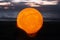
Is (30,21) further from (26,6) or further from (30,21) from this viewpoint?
(26,6)

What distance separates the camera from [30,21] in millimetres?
649

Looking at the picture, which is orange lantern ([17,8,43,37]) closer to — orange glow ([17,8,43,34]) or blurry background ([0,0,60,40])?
orange glow ([17,8,43,34])

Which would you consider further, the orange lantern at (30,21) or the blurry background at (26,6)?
the blurry background at (26,6)

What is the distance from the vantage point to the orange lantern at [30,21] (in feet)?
2.04

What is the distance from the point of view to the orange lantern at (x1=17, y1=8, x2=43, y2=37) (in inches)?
24.5

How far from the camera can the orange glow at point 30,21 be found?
0.62m

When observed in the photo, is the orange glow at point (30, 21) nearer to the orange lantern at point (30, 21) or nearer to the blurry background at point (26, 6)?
the orange lantern at point (30, 21)

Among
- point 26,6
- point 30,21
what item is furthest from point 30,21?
point 26,6

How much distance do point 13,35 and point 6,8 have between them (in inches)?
10.7

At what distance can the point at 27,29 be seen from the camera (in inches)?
24.3

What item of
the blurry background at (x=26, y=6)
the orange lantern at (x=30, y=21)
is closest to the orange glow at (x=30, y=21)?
the orange lantern at (x=30, y=21)

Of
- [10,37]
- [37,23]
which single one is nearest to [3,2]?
[10,37]

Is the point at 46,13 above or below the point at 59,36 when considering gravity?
above

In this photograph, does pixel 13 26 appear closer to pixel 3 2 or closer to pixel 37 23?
pixel 3 2
